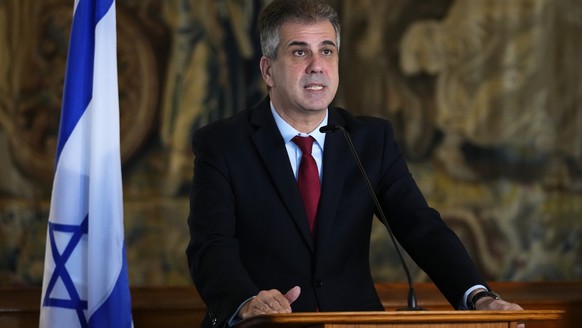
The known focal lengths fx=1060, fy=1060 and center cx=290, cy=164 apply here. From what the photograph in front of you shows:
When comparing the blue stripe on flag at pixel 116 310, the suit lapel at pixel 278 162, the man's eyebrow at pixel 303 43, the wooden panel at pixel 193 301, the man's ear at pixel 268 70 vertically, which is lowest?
the wooden panel at pixel 193 301

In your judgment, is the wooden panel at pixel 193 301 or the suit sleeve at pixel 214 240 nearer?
the suit sleeve at pixel 214 240

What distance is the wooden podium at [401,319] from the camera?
281cm

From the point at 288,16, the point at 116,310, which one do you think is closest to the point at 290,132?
the point at 288,16

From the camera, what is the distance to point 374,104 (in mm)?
5949

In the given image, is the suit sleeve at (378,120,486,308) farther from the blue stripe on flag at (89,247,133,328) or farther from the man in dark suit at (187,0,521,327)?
the blue stripe on flag at (89,247,133,328)

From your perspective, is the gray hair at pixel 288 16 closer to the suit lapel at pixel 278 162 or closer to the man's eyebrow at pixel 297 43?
the man's eyebrow at pixel 297 43

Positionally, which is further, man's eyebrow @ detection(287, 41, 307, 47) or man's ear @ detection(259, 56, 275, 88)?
man's ear @ detection(259, 56, 275, 88)

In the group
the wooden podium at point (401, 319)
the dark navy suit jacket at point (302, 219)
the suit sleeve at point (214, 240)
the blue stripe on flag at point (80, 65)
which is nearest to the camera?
the wooden podium at point (401, 319)

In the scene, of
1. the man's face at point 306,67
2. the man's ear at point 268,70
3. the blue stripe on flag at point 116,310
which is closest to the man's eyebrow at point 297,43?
the man's face at point 306,67

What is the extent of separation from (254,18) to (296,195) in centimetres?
216

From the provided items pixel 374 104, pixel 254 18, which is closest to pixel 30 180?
pixel 254 18

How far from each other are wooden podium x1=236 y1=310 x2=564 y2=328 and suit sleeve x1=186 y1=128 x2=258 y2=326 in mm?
540

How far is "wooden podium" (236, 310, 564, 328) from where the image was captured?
281 centimetres

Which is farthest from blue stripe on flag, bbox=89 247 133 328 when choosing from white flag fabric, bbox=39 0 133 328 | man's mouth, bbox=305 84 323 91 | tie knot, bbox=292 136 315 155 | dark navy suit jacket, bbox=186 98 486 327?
man's mouth, bbox=305 84 323 91
